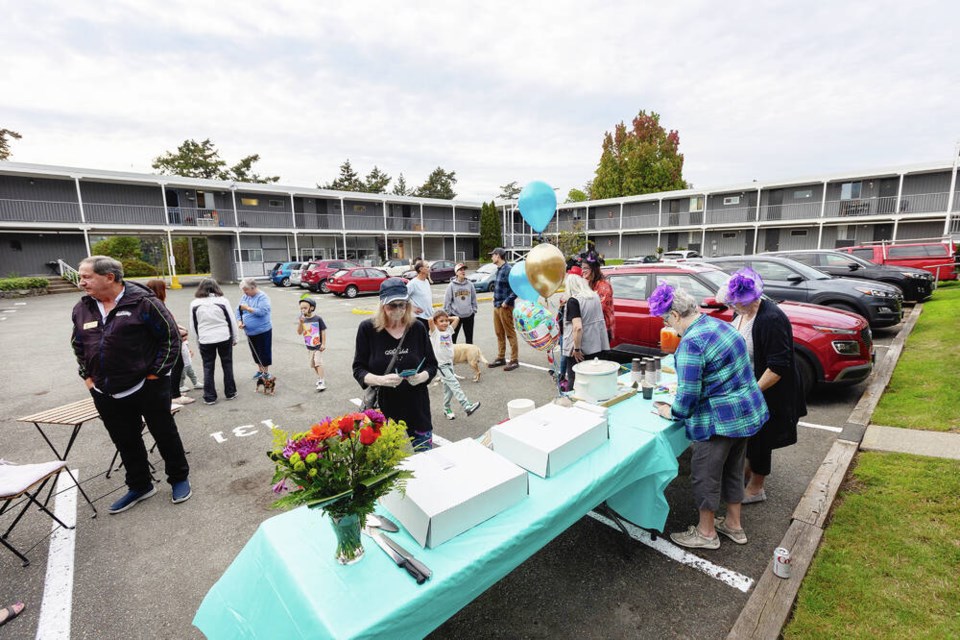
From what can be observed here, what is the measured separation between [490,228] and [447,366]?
3389 cm

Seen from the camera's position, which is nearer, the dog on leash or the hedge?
the dog on leash

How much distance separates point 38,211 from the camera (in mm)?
21969

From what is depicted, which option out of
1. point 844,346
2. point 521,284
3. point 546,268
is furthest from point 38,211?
point 844,346

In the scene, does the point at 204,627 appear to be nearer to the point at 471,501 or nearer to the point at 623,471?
the point at 471,501

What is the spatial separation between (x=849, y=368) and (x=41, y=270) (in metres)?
34.0

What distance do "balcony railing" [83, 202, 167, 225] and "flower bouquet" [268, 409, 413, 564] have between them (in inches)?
1192

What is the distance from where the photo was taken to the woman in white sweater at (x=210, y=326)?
5.86 m

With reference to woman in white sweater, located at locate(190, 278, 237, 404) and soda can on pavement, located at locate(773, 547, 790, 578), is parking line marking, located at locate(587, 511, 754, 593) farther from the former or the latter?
woman in white sweater, located at locate(190, 278, 237, 404)

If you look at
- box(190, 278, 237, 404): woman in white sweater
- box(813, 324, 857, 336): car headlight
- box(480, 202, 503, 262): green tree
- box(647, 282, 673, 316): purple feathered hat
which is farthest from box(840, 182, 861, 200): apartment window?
box(190, 278, 237, 404): woman in white sweater

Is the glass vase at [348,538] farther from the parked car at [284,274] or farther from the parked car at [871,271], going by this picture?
the parked car at [284,274]

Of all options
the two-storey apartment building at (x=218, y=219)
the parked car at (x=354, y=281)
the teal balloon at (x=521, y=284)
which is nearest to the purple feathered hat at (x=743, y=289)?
the teal balloon at (x=521, y=284)

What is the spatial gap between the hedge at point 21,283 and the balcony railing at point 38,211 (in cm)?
342

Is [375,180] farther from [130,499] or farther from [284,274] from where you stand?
[130,499]

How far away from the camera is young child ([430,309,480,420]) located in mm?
5371
